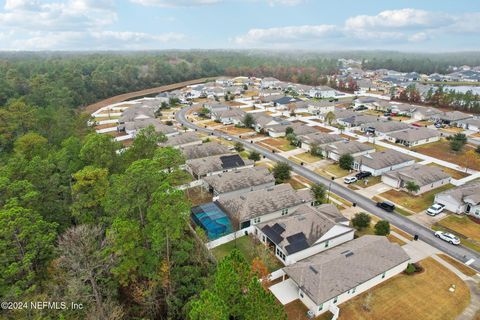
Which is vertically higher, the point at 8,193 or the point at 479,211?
the point at 8,193

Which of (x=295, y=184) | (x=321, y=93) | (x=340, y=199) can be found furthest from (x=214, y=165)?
(x=321, y=93)

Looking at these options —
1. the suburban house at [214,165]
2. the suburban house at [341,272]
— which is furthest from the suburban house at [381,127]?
the suburban house at [341,272]

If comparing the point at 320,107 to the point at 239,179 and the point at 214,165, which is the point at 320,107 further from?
the point at 239,179

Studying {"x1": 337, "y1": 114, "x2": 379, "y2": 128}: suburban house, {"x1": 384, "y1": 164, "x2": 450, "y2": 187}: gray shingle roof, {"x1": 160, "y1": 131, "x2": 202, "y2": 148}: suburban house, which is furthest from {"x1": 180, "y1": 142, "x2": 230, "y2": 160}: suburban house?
{"x1": 337, "y1": 114, "x2": 379, "y2": 128}: suburban house

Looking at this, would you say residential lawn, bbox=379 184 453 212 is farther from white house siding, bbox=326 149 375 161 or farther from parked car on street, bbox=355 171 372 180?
white house siding, bbox=326 149 375 161

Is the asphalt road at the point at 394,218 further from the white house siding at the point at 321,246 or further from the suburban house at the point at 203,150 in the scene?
the suburban house at the point at 203,150

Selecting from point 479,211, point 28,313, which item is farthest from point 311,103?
point 28,313

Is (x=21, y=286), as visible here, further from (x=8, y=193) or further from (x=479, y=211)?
(x=479, y=211)
